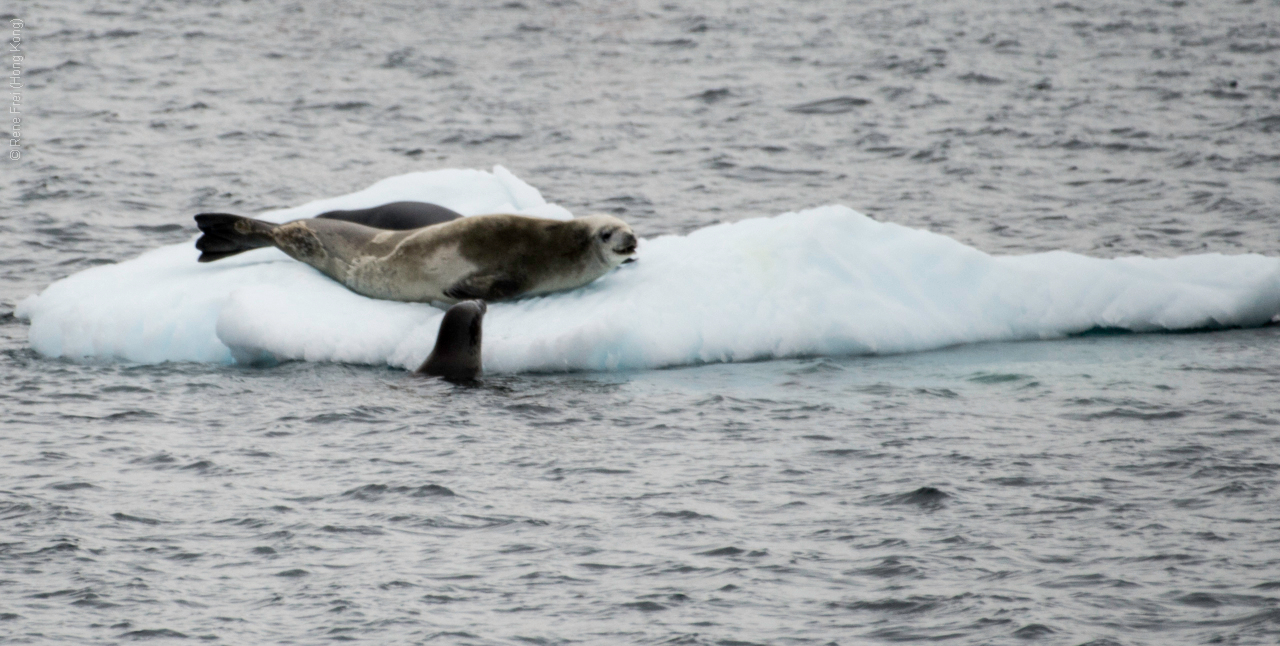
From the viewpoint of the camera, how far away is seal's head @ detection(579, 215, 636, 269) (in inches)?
344

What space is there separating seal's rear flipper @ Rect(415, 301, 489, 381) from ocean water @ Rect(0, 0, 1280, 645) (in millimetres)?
178

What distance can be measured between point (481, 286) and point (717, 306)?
54.2 inches

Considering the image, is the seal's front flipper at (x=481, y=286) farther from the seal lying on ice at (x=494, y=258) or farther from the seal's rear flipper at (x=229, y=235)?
the seal's rear flipper at (x=229, y=235)

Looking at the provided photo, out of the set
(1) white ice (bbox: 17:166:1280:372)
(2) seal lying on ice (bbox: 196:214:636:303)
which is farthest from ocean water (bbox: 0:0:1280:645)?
(2) seal lying on ice (bbox: 196:214:636:303)

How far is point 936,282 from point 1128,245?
340 centimetres

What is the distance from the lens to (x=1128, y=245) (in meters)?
11.9

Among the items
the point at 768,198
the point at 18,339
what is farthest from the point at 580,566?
the point at 768,198

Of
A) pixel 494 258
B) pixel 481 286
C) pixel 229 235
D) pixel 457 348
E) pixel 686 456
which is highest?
pixel 229 235

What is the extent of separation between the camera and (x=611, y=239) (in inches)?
345

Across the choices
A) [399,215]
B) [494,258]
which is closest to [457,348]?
[494,258]

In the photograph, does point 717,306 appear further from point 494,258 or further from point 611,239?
point 494,258

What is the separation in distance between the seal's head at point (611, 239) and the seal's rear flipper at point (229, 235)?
2157 millimetres

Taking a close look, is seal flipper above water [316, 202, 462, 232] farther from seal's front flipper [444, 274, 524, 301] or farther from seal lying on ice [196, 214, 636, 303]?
seal's front flipper [444, 274, 524, 301]

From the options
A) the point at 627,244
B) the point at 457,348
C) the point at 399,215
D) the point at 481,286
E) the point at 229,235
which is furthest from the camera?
the point at 399,215
